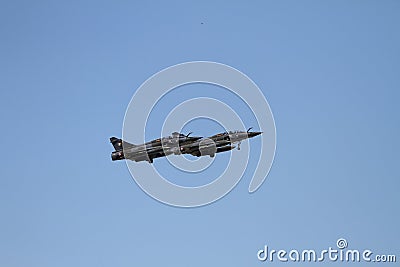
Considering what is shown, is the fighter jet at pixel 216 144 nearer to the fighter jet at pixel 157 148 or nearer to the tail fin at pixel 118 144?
the fighter jet at pixel 157 148

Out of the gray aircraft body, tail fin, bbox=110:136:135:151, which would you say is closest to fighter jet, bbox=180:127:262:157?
the gray aircraft body

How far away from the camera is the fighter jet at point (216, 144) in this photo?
142 meters

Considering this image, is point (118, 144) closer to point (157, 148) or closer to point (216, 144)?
point (157, 148)

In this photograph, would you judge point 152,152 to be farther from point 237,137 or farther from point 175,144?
point 237,137

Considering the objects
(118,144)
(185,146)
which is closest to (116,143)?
(118,144)

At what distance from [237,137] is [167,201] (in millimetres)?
17747

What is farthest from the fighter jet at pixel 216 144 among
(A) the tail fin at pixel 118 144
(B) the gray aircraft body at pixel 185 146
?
(A) the tail fin at pixel 118 144

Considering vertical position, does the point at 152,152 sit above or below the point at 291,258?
above

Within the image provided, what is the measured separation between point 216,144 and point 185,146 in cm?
477

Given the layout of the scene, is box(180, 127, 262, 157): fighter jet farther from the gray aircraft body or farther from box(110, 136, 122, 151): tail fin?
box(110, 136, 122, 151): tail fin

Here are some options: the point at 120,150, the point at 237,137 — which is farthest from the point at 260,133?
the point at 120,150

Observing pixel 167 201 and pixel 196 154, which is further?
pixel 196 154

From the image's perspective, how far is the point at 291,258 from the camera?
409ft

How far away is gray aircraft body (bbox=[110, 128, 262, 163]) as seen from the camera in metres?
141
